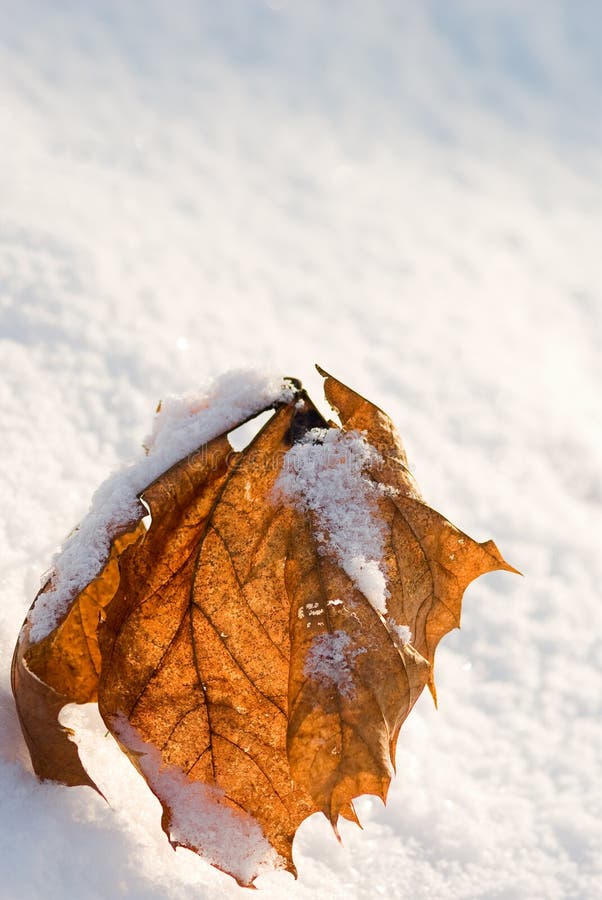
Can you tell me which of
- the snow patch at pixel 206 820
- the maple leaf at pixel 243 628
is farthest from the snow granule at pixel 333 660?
the snow patch at pixel 206 820

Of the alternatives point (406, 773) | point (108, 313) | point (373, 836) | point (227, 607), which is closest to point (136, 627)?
point (227, 607)

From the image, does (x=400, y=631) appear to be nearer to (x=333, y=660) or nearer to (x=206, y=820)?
(x=333, y=660)

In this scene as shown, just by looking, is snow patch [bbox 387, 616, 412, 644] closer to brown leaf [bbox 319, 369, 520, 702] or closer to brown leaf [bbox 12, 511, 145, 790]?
brown leaf [bbox 319, 369, 520, 702]

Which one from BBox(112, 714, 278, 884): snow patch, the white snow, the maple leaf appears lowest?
BBox(112, 714, 278, 884): snow patch

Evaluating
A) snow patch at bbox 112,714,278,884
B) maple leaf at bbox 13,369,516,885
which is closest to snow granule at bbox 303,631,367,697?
maple leaf at bbox 13,369,516,885

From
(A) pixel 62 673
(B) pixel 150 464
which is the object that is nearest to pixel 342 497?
(B) pixel 150 464

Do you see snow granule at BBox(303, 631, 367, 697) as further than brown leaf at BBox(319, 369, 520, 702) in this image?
No

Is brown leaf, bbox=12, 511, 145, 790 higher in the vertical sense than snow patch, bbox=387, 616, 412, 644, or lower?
lower
